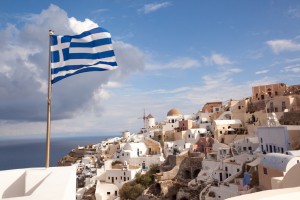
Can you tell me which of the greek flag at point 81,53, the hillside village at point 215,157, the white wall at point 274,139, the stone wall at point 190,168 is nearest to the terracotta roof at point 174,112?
the hillside village at point 215,157

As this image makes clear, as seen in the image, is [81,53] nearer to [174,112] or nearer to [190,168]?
[190,168]

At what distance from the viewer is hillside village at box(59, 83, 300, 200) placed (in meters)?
24.9

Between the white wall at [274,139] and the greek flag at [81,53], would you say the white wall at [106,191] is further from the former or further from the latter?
the greek flag at [81,53]

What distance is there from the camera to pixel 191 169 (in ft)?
124

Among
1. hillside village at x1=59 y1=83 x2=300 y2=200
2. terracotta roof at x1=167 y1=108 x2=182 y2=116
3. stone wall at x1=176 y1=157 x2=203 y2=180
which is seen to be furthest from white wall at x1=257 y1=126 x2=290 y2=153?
terracotta roof at x1=167 y1=108 x2=182 y2=116

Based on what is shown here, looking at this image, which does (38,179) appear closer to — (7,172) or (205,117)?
(7,172)

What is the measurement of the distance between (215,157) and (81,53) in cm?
2937

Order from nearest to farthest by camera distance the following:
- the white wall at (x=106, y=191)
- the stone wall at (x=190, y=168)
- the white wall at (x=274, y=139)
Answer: the white wall at (x=274, y=139) < the white wall at (x=106, y=191) < the stone wall at (x=190, y=168)

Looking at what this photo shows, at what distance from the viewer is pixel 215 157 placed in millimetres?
35438

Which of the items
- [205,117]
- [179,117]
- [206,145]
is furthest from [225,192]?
[179,117]

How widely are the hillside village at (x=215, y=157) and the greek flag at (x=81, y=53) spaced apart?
14.9 meters

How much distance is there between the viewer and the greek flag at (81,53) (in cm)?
922

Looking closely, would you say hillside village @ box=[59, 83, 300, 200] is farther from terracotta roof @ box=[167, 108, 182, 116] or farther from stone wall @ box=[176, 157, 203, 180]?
terracotta roof @ box=[167, 108, 182, 116]

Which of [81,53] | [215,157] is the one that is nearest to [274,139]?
[215,157]
